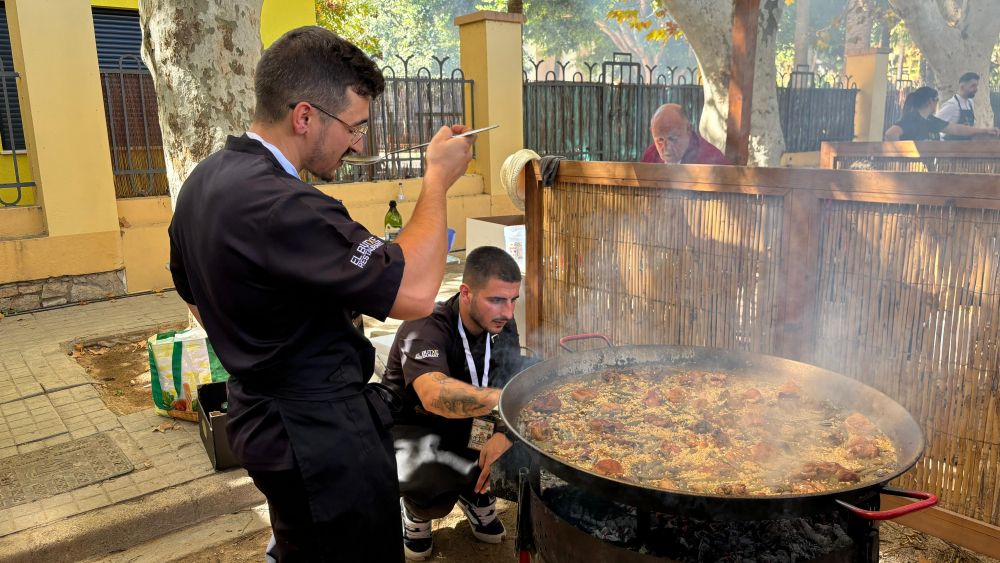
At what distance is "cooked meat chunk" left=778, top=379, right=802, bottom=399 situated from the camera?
9.30ft

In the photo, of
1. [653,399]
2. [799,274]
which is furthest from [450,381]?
[799,274]

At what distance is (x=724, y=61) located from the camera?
793cm

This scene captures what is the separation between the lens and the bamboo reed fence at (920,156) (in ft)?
23.2

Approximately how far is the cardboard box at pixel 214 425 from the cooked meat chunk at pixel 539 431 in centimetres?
216

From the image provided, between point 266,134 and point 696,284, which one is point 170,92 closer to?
point 266,134

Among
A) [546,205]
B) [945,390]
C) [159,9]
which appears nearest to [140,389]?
[159,9]

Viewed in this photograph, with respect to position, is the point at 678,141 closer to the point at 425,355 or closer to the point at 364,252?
the point at 425,355

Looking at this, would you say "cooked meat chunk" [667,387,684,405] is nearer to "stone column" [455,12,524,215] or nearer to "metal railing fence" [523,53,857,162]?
"stone column" [455,12,524,215]

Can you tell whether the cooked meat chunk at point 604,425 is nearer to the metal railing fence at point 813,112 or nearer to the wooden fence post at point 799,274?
the wooden fence post at point 799,274

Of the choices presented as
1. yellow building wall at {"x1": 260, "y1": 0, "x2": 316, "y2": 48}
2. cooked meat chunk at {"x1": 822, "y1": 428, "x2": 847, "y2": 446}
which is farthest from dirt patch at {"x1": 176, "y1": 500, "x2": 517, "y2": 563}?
yellow building wall at {"x1": 260, "y1": 0, "x2": 316, "y2": 48}

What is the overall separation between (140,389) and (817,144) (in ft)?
55.5

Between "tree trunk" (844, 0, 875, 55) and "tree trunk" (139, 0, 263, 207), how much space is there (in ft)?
92.4

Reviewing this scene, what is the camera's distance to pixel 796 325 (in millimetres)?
3561

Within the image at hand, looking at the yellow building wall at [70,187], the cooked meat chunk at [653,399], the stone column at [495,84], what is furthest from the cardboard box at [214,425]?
the stone column at [495,84]
